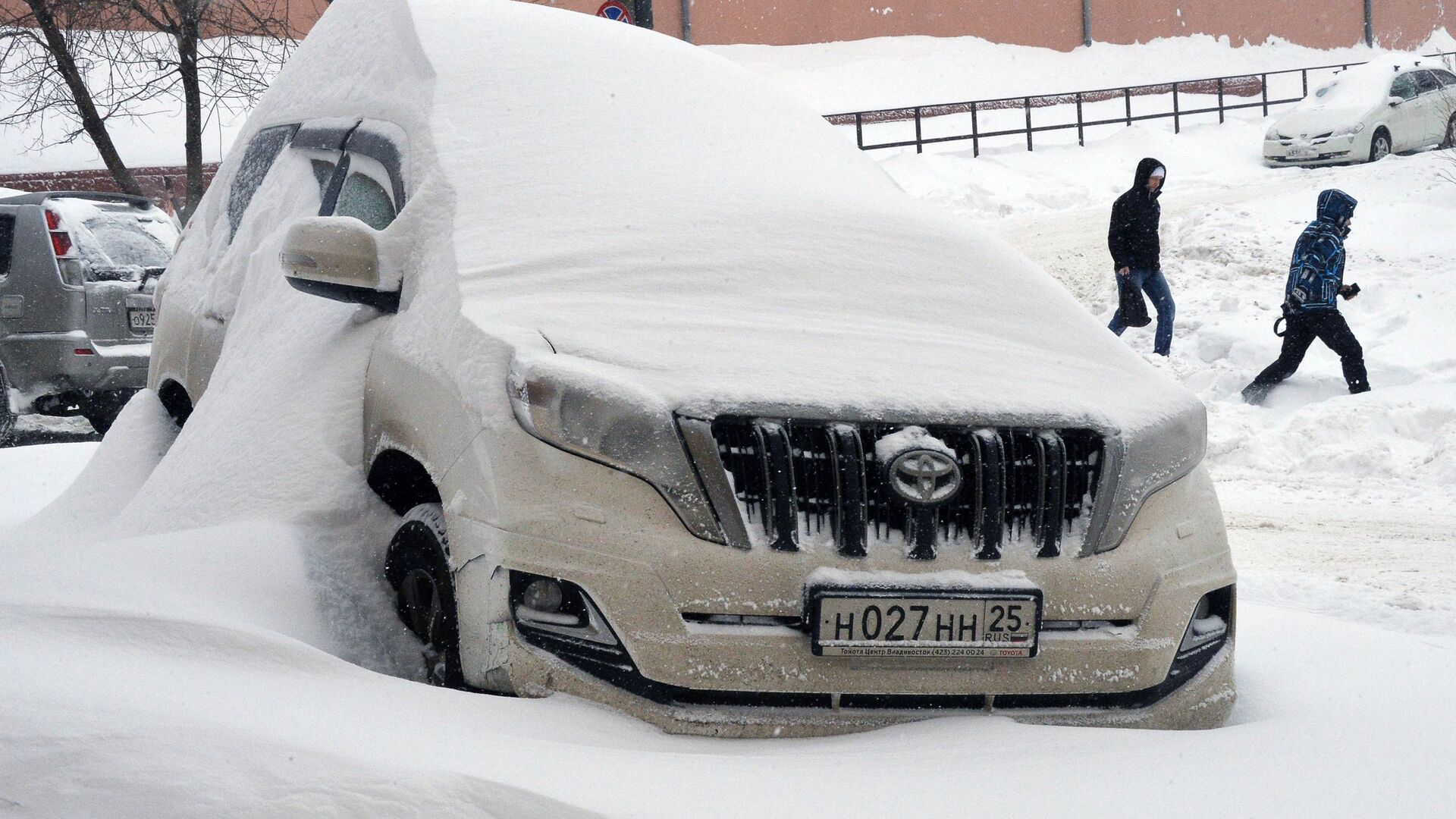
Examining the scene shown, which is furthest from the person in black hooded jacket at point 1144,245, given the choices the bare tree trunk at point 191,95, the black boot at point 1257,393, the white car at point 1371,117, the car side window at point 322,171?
the white car at point 1371,117

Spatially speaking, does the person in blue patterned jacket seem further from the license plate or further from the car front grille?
the license plate

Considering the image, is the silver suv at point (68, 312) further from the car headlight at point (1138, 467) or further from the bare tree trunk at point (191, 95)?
the car headlight at point (1138, 467)

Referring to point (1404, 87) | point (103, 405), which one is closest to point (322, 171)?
point (103, 405)

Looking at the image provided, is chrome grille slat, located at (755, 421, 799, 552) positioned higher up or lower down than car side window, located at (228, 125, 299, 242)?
lower down

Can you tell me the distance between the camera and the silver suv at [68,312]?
9992mm

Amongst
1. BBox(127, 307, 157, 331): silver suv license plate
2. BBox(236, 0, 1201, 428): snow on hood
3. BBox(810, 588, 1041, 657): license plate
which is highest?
BBox(236, 0, 1201, 428): snow on hood

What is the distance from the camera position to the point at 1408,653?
12.5ft

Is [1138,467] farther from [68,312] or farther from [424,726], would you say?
[68,312]

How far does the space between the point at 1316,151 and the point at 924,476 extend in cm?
2127

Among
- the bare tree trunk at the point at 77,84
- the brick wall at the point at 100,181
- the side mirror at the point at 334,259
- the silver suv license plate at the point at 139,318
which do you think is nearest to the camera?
the side mirror at the point at 334,259

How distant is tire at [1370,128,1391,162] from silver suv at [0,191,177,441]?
692 inches

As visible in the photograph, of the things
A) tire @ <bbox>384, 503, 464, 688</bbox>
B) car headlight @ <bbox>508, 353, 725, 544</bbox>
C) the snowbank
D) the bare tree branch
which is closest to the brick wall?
the bare tree branch

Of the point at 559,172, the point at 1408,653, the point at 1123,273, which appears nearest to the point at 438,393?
the point at 559,172

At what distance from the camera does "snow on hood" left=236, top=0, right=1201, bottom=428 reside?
2762mm
